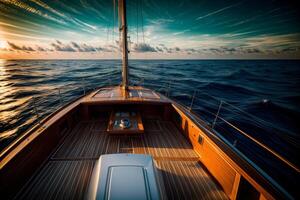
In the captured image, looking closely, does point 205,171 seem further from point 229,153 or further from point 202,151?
point 229,153

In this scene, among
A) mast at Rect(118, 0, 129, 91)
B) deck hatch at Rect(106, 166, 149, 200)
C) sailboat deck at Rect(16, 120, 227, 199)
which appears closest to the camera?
deck hatch at Rect(106, 166, 149, 200)

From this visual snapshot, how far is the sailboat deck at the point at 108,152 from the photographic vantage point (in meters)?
2.23

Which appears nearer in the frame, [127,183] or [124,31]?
[127,183]

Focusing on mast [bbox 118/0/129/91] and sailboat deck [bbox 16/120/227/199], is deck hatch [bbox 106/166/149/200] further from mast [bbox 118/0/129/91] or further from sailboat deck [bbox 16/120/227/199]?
mast [bbox 118/0/129/91]

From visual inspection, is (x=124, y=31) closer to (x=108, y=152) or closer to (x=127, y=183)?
(x=108, y=152)

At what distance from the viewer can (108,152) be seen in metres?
3.19

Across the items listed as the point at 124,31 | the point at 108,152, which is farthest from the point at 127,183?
the point at 124,31

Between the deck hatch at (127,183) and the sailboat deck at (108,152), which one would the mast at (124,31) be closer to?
the sailboat deck at (108,152)

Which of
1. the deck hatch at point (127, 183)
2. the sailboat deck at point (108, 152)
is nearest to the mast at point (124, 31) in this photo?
the sailboat deck at point (108, 152)

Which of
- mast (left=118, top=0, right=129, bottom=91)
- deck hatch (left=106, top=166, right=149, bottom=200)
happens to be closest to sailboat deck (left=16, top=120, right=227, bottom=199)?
deck hatch (left=106, top=166, right=149, bottom=200)

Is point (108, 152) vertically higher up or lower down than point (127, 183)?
lower down

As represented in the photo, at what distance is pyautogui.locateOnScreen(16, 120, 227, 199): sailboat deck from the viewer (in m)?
2.23

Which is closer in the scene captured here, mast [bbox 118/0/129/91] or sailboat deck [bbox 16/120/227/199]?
sailboat deck [bbox 16/120/227/199]

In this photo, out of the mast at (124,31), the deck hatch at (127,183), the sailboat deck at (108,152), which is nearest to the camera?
the deck hatch at (127,183)
